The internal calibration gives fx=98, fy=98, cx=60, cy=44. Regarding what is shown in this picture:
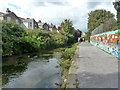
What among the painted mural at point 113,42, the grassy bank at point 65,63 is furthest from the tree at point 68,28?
the grassy bank at point 65,63

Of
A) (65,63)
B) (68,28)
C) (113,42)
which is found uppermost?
(68,28)

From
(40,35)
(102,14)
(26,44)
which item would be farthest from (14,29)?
(102,14)

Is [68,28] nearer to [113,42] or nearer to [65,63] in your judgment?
[113,42]

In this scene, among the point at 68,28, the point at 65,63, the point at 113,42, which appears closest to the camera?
the point at 65,63

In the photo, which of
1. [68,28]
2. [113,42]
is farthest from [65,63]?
[68,28]

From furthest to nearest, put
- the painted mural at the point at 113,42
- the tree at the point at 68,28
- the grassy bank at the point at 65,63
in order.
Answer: the tree at the point at 68,28
the painted mural at the point at 113,42
the grassy bank at the point at 65,63

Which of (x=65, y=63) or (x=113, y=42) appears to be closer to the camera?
(x=65, y=63)

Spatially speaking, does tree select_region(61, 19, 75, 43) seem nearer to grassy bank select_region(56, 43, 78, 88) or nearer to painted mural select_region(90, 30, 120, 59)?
painted mural select_region(90, 30, 120, 59)

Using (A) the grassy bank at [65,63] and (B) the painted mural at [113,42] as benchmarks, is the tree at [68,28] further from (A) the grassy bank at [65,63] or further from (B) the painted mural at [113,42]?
(A) the grassy bank at [65,63]

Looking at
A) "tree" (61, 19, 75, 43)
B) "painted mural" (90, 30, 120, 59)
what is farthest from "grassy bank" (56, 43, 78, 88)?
"tree" (61, 19, 75, 43)

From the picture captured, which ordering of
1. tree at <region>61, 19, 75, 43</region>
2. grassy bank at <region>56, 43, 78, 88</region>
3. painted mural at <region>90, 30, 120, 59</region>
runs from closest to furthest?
grassy bank at <region>56, 43, 78, 88</region>
painted mural at <region>90, 30, 120, 59</region>
tree at <region>61, 19, 75, 43</region>

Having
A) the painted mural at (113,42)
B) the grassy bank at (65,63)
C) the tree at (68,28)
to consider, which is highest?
the tree at (68,28)

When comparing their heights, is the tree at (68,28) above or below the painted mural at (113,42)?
above

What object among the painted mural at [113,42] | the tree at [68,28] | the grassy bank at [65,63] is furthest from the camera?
the tree at [68,28]
